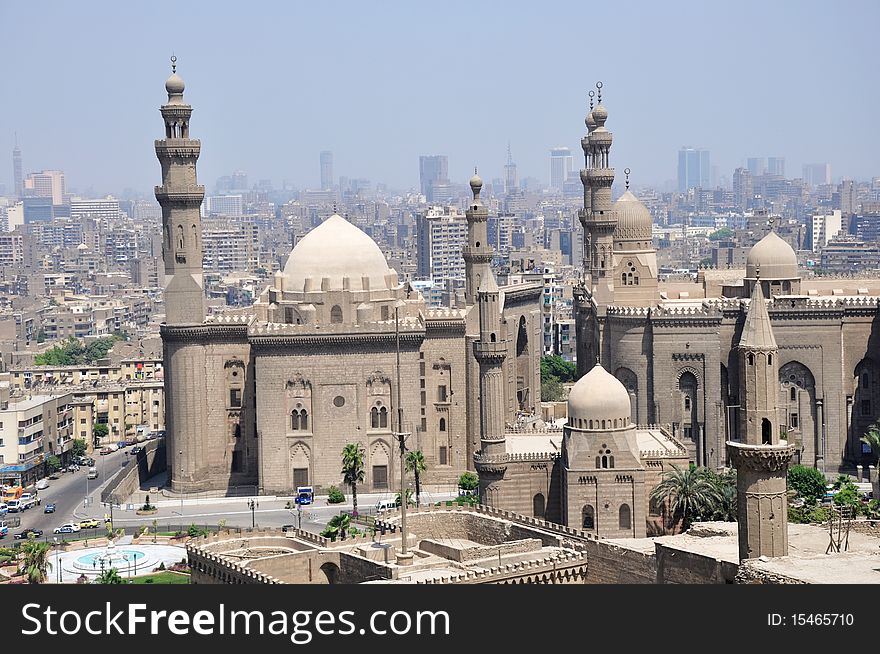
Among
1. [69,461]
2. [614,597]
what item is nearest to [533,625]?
[614,597]

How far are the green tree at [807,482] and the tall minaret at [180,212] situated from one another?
18877 mm

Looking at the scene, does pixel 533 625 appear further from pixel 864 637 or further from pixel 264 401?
pixel 264 401

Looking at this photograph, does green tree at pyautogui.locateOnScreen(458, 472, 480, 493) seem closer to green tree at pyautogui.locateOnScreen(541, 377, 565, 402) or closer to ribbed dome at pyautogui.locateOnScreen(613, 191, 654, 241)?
ribbed dome at pyautogui.locateOnScreen(613, 191, 654, 241)

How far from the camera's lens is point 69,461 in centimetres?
7175

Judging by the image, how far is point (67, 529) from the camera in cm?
5819

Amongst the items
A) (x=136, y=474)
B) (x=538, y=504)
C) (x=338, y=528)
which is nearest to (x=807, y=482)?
(x=538, y=504)

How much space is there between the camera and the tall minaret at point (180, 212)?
61844 millimetres

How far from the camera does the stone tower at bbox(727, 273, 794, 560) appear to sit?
1431 inches

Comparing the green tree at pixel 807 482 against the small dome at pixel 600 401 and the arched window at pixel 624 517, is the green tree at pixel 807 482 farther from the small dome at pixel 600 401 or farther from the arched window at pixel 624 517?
the small dome at pixel 600 401

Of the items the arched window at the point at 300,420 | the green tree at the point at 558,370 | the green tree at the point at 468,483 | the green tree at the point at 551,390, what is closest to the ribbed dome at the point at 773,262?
the green tree at the point at 468,483

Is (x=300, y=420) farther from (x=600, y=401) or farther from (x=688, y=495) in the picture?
(x=688, y=495)

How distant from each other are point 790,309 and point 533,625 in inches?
1325

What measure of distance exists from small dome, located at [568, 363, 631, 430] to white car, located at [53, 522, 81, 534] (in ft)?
53.8

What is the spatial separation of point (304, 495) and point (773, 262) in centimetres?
1646
